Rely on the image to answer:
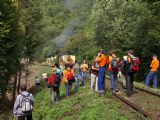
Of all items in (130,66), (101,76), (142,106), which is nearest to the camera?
(142,106)

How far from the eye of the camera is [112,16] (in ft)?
184

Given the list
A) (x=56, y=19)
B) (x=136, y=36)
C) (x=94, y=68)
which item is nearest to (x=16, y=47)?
(x=136, y=36)

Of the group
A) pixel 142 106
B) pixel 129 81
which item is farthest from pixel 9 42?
pixel 142 106

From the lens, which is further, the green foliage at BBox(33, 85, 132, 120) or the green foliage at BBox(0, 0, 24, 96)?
the green foliage at BBox(0, 0, 24, 96)

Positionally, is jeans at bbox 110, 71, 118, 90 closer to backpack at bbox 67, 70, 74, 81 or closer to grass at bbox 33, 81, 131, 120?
grass at bbox 33, 81, 131, 120

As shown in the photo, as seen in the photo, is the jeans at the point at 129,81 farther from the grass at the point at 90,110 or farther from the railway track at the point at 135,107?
the grass at the point at 90,110

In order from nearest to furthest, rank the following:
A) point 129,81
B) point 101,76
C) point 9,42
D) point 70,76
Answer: point 129,81
point 101,76
point 70,76
point 9,42

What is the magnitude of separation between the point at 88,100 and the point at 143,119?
5.49m

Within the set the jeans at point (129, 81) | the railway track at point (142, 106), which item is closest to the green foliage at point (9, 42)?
the railway track at point (142, 106)

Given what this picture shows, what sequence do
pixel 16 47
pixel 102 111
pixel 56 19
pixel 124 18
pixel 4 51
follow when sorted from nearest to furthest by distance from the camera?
pixel 102 111, pixel 4 51, pixel 16 47, pixel 124 18, pixel 56 19

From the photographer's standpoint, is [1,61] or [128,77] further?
[1,61]

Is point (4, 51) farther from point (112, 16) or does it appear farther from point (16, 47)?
point (112, 16)

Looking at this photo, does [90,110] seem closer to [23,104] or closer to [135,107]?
[135,107]

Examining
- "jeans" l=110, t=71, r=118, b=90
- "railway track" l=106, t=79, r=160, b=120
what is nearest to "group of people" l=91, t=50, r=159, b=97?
"jeans" l=110, t=71, r=118, b=90
